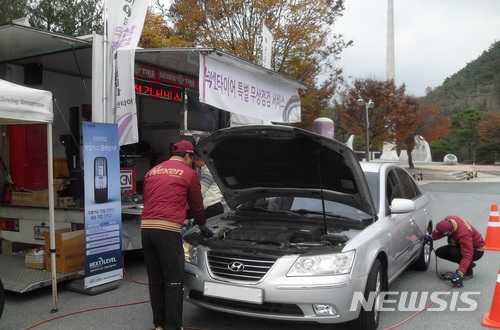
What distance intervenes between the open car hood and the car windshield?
5 cm

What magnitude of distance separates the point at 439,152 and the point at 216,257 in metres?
62.3

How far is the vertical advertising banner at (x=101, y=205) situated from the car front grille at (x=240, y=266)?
2196 mm

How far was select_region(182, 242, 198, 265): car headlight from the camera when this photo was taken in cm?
399

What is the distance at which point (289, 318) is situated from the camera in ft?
11.5

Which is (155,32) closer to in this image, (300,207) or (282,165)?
(282,165)

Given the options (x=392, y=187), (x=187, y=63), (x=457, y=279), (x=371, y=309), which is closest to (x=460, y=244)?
(x=457, y=279)

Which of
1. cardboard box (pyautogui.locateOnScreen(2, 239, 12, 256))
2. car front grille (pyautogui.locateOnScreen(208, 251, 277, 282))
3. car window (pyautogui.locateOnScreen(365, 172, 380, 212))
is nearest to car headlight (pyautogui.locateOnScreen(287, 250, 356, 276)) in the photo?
car front grille (pyautogui.locateOnScreen(208, 251, 277, 282))

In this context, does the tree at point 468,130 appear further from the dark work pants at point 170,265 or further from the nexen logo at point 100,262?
the dark work pants at point 170,265

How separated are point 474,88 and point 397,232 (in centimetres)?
8872

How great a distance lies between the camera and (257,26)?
1388cm

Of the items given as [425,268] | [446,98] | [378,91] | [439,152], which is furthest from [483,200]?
[446,98]

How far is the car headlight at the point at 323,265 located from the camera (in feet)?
11.6

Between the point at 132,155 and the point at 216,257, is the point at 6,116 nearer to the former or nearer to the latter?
the point at 216,257

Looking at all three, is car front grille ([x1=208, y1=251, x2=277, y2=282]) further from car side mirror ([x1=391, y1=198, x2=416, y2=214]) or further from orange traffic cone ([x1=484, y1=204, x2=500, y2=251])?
orange traffic cone ([x1=484, y1=204, x2=500, y2=251])
